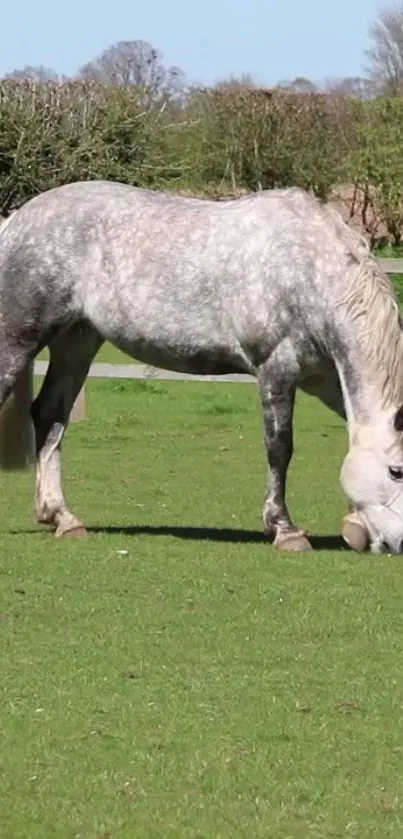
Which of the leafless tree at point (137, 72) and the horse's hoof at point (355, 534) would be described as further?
the leafless tree at point (137, 72)

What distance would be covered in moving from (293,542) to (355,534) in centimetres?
36

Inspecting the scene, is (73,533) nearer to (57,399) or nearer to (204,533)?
(204,533)

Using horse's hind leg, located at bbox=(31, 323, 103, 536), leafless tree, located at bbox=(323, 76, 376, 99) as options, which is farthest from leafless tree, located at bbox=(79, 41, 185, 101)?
horse's hind leg, located at bbox=(31, 323, 103, 536)

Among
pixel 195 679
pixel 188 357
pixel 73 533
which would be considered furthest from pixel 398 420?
pixel 195 679

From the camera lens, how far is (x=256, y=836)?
4586 mm

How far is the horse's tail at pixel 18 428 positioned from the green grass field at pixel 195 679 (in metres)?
0.40

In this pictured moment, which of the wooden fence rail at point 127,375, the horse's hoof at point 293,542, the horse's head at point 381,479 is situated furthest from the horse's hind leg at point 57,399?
the wooden fence rail at point 127,375

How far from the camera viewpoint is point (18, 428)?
32.1 ft

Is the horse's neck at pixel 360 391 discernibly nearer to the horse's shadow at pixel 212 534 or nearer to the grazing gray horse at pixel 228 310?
the grazing gray horse at pixel 228 310

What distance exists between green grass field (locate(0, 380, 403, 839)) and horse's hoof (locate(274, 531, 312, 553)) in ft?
0.32

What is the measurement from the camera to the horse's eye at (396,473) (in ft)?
27.8

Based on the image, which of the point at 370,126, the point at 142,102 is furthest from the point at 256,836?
the point at 370,126

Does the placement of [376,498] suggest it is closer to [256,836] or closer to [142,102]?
[256,836]

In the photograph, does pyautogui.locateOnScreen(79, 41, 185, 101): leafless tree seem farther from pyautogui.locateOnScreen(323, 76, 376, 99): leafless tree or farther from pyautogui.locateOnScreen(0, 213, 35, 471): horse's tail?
pyautogui.locateOnScreen(0, 213, 35, 471): horse's tail
